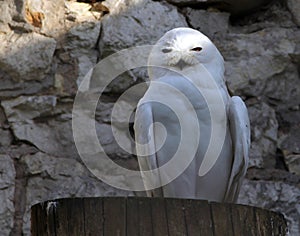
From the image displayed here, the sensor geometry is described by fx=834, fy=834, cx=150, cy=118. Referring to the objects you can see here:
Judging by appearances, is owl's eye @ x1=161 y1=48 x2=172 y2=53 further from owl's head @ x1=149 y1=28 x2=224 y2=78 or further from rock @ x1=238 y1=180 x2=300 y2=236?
rock @ x1=238 y1=180 x2=300 y2=236

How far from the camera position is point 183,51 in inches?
93.2

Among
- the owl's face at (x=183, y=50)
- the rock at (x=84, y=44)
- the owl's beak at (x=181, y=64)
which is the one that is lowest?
the rock at (x=84, y=44)

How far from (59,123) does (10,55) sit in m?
0.29

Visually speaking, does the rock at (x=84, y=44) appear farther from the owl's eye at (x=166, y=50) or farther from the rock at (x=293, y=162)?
the rock at (x=293, y=162)

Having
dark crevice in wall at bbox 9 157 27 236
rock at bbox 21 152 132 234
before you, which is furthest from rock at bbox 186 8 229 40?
dark crevice in wall at bbox 9 157 27 236

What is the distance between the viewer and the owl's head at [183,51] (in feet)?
7.77

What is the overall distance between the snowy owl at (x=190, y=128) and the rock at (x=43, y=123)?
58 cm

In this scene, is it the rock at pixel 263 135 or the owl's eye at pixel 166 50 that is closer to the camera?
the owl's eye at pixel 166 50

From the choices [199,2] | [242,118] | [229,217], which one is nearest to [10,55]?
[199,2]

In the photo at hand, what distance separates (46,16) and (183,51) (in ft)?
2.58

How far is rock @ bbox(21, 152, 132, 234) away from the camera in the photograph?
277 centimetres

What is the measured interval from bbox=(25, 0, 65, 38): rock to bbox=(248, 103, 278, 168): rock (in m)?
0.75

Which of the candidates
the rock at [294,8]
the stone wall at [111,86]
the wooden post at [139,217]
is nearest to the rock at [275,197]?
the stone wall at [111,86]

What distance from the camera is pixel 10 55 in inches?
114
